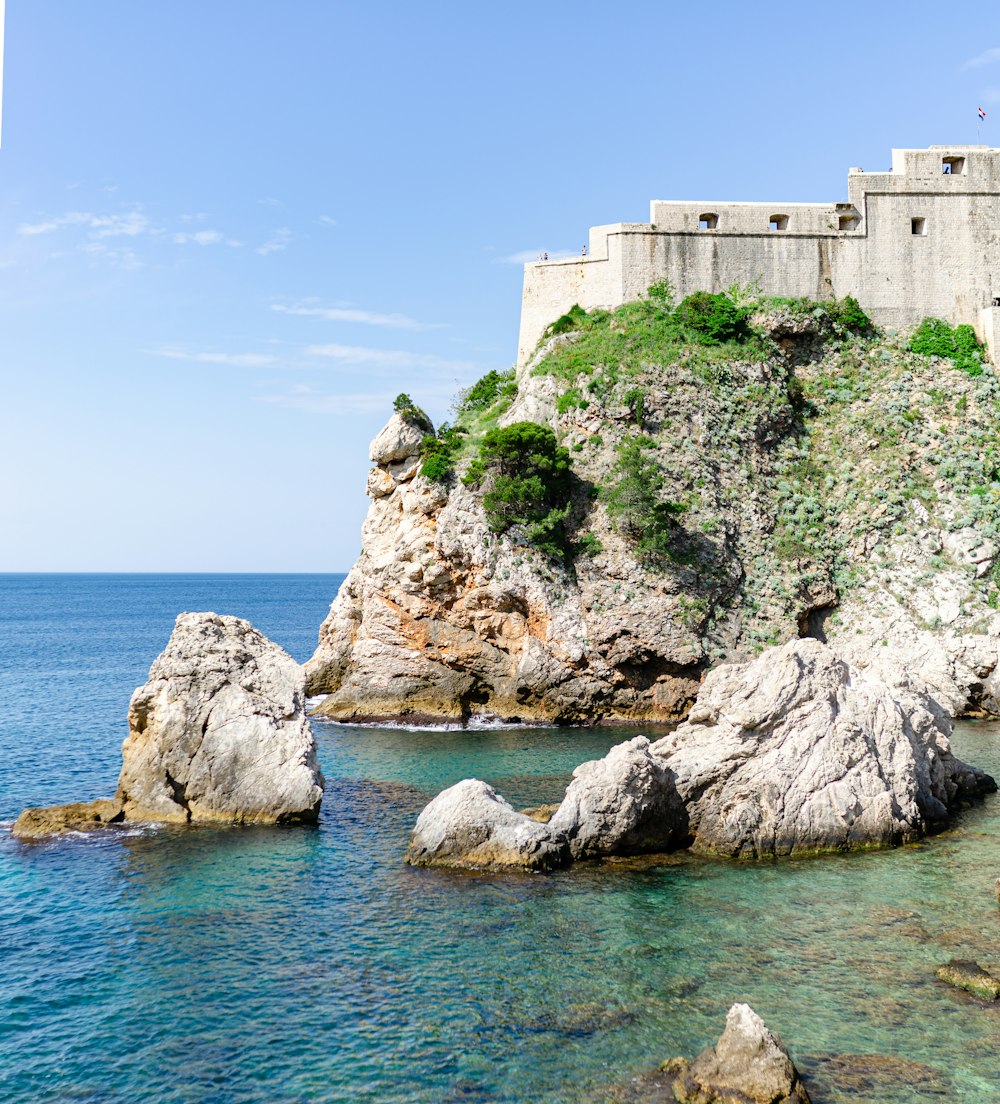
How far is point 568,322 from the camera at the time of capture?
47.4 m

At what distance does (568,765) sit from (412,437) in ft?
57.9

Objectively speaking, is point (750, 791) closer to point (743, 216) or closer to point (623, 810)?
point (623, 810)

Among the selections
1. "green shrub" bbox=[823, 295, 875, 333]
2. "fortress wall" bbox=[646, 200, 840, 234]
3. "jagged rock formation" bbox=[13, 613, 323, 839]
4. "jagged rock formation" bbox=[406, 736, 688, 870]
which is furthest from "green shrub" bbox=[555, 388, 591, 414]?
"jagged rock formation" bbox=[406, 736, 688, 870]

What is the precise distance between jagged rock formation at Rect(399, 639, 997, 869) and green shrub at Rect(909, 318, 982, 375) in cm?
2811

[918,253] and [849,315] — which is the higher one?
[918,253]

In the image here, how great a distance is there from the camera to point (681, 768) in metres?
22.0

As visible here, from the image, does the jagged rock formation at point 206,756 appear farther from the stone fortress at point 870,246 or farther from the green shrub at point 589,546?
the stone fortress at point 870,246

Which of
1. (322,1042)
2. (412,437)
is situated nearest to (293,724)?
(322,1042)

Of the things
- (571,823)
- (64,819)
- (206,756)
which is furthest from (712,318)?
(64,819)

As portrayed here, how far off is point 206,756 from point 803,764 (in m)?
13.9

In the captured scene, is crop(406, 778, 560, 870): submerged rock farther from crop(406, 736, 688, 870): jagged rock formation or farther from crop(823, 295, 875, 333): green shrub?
crop(823, 295, 875, 333): green shrub

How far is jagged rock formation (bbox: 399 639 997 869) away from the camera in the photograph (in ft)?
66.9

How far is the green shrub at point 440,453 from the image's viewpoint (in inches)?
1598

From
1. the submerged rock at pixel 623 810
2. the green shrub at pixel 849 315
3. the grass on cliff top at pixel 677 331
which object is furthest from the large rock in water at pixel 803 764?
the green shrub at pixel 849 315
